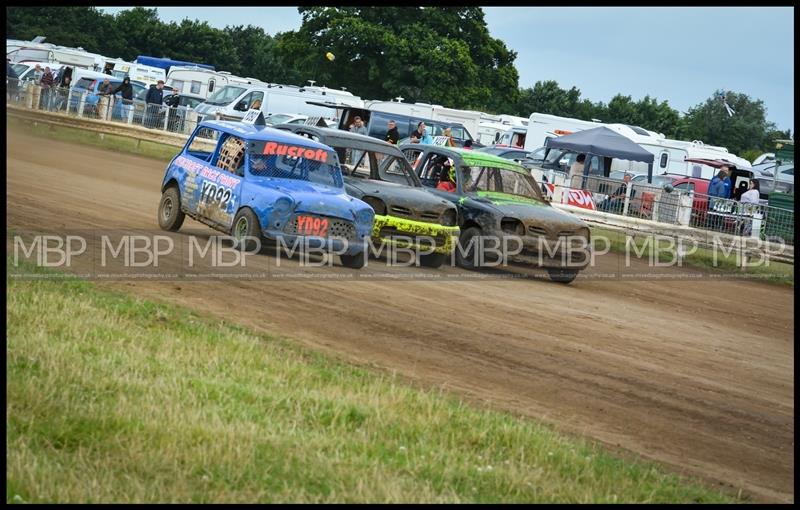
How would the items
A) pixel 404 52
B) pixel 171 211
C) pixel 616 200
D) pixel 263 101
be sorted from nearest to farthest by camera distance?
1. pixel 171 211
2. pixel 616 200
3. pixel 263 101
4. pixel 404 52

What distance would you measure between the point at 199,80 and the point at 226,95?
245 inches

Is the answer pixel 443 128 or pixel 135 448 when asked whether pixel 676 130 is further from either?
pixel 135 448

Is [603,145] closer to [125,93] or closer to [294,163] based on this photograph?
[125,93]

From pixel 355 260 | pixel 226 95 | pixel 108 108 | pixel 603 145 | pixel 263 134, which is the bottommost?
pixel 355 260

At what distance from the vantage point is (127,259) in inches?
526


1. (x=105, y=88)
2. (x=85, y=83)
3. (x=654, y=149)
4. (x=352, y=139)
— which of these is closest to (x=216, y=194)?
(x=352, y=139)

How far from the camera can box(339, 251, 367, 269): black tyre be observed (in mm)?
14703

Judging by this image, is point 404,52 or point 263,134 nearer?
point 263,134

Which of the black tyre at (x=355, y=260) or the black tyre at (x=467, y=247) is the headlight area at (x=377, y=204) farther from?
the black tyre at (x=467, y=247)

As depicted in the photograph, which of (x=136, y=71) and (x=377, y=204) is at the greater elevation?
(x=136, y=71)

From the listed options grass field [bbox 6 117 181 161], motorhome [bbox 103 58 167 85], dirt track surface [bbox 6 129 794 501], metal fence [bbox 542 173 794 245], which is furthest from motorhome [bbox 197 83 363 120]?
dirt track surface [bbox 6 129 794 501]

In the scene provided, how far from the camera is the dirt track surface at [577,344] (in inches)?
341

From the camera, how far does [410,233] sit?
1538 cm

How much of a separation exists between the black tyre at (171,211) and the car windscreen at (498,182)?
392cm
